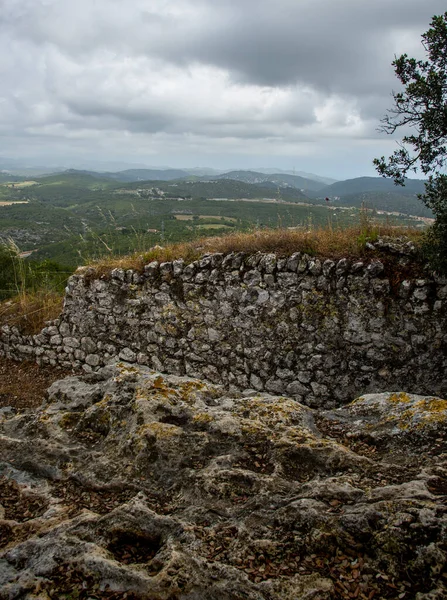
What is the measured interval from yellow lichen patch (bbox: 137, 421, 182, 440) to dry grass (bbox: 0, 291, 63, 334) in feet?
24.7

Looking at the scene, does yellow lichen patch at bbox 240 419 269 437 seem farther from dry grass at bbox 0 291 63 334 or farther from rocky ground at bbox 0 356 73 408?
dry grass at bbox 0 291 63 334

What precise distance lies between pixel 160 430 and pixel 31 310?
330 inches

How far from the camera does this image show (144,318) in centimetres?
920

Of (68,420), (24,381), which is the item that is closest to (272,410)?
(68,420)

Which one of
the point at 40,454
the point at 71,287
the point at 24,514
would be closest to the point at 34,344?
the point at 71,287

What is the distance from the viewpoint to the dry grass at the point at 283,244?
7.75m

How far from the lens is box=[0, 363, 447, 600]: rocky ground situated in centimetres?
231

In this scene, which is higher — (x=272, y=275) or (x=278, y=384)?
(x=272, y=275)

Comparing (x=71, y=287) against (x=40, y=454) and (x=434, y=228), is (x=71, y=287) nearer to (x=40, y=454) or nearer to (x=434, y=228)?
(x=40, y=454)

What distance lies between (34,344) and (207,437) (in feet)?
26.2

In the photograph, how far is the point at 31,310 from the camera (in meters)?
10.8

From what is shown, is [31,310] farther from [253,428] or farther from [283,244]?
[253,428]

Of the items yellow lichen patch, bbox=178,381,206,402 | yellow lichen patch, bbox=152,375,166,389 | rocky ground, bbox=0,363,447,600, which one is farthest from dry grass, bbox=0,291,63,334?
yellow lichen patch, bbox=178,381,206,402

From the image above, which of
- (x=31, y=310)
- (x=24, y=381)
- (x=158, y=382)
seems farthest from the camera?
(x=31, y=310)
